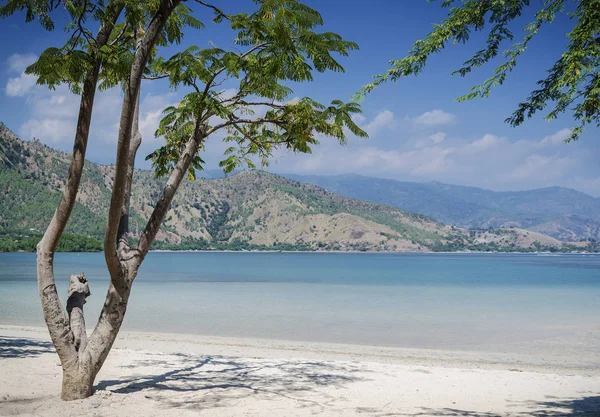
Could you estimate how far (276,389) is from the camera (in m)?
7.73

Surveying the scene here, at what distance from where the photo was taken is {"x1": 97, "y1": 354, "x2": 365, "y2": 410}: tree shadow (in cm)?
699

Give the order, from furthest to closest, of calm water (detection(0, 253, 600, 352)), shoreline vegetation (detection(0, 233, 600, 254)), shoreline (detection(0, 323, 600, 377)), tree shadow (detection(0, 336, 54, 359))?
shoreline vegetation (detection(0, 233, 600, 254)) < calm water (detection(0, 253, 600, 352)) < shoreline (detection(0, 323, 600, 377)) < tree shadow (detection(0, 336, 54, 359))

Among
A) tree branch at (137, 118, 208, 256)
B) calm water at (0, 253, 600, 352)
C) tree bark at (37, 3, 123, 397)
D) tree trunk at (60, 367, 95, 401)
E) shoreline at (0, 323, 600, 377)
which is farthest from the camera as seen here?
calm water at (0, 253, 600, 352)

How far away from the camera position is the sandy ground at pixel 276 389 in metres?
6.48

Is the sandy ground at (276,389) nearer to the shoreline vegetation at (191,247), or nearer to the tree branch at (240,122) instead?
the tree branch at (240,122)

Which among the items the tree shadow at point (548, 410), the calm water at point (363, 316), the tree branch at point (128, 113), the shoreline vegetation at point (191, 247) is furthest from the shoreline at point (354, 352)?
the shoreline vegetation at point (191, 247)

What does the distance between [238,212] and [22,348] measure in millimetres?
147277

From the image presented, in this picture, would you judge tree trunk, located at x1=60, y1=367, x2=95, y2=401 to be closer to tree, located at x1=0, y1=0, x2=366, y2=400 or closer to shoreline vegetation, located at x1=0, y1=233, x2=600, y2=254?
tree, located at x1=0, y1=0, x2=366, y2=400

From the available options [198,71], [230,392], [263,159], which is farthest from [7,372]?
[198,71]

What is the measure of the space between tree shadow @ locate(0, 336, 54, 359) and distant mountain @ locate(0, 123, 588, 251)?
107227 millimetres

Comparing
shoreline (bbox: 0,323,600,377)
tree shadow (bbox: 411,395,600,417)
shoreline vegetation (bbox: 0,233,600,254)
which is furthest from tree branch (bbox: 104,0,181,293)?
shoreline vegetation (bbox: 0,233,600,254)

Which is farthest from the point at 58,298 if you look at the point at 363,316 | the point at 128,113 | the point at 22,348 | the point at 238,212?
the point at 238,212

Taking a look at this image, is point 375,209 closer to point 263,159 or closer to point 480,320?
point 480,320

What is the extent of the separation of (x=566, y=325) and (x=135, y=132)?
20942mm
